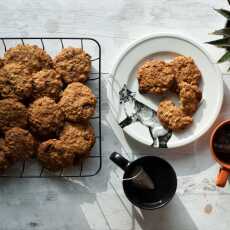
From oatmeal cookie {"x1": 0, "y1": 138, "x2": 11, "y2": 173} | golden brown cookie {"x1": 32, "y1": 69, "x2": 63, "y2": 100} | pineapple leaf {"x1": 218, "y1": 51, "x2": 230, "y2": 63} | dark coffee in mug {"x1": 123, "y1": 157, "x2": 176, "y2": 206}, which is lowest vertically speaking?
dark coffee in mug {"x1": 123, "y1": 157, "x2": 176, "y2": 206}

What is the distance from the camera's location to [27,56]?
4.36 feet

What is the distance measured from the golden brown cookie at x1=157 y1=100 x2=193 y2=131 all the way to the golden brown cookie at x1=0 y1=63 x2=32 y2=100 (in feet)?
1.14

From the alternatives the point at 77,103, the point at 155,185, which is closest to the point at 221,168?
the point at 155,185

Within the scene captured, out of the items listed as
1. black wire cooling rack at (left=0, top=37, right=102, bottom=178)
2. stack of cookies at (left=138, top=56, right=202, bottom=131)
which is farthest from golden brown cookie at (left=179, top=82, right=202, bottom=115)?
black wire cooling rack at (left=0, top=37, right=102, bottom=178)

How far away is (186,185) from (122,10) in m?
0.50

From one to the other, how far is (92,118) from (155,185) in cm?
25

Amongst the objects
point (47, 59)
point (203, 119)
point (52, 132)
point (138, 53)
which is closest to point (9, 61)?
point (47, 59)

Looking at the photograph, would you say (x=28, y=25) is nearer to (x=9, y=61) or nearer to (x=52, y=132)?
(x=9, y=61)

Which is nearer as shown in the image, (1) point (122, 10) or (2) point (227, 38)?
(2) point (227, 38)

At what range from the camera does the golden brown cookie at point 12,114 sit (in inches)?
50.5

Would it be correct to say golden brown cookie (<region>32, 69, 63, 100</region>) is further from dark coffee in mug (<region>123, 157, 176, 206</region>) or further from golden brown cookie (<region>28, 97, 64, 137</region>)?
dark coffee in mug (<region>123, 157, 176, 206</region>)

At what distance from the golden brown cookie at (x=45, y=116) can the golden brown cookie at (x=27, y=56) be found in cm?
9

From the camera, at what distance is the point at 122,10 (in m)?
1.43

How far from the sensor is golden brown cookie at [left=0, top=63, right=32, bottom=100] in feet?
4.27
